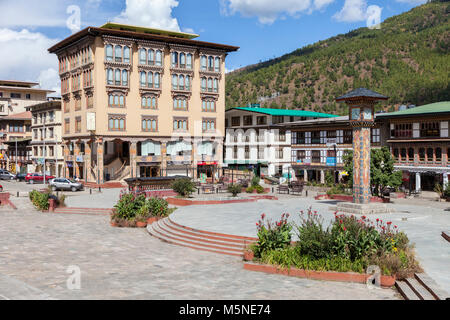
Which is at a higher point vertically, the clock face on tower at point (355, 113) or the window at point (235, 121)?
the window at point (235, 121)

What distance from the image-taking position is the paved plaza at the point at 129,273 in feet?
45.5

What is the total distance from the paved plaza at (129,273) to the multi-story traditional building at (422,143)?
39233 millimetres

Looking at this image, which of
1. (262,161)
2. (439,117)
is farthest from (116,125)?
(439,117)

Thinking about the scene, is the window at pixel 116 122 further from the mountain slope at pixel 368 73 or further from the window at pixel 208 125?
the mountain slope at pixel 368 73

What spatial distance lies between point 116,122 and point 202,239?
44.4m

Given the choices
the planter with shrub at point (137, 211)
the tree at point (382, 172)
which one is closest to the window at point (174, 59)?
the tree at point (382, 172)

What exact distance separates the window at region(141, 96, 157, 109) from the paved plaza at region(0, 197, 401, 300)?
132 feet

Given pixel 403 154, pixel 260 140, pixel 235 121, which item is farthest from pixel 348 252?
pixel 235 121

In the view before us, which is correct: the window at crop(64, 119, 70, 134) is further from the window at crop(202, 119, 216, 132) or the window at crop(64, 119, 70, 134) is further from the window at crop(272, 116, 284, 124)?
the window at crop(272, 116, 284, 124)

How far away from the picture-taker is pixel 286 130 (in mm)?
71188

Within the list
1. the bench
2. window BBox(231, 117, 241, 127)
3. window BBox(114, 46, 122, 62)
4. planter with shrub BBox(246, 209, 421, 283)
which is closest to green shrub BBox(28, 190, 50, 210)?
the bench

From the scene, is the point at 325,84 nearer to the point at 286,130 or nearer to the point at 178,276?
the point at 286,130

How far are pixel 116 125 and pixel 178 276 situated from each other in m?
49.5
